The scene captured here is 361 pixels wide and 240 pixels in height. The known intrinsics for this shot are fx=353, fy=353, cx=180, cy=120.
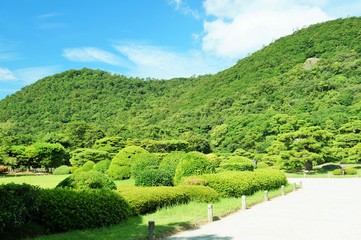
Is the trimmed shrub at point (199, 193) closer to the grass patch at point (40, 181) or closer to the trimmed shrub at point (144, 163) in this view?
the trimmed shrub at point (144, 163)

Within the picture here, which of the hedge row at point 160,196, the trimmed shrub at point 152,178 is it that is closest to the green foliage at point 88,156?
the trimmed shrub at point 152,178

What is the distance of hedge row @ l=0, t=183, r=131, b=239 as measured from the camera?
7.58 metres

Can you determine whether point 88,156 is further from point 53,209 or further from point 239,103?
point 239,103

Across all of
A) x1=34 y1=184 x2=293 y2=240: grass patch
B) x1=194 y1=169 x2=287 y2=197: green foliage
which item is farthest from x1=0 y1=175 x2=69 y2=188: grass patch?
x1=34 y1=184 x2=293 y2=240: grass patch

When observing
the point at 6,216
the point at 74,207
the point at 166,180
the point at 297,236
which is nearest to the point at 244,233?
the point at 297,236

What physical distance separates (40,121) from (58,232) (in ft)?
263

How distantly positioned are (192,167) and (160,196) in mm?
6477

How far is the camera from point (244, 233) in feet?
29.6

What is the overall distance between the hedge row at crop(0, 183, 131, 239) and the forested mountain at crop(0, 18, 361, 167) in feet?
110

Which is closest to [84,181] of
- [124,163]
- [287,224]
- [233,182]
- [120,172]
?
[287,224]

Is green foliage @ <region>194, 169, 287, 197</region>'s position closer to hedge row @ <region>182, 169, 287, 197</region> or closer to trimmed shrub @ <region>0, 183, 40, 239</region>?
hedge row @ <region>182, 169, 287, 197</region>

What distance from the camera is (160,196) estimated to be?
40.6ft

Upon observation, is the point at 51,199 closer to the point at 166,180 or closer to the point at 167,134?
the point at 166,180

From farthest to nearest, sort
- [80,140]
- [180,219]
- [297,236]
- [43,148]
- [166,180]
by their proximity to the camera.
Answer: [80,140] → [43,148] → [166,180] → [180,219] → [297,236]
